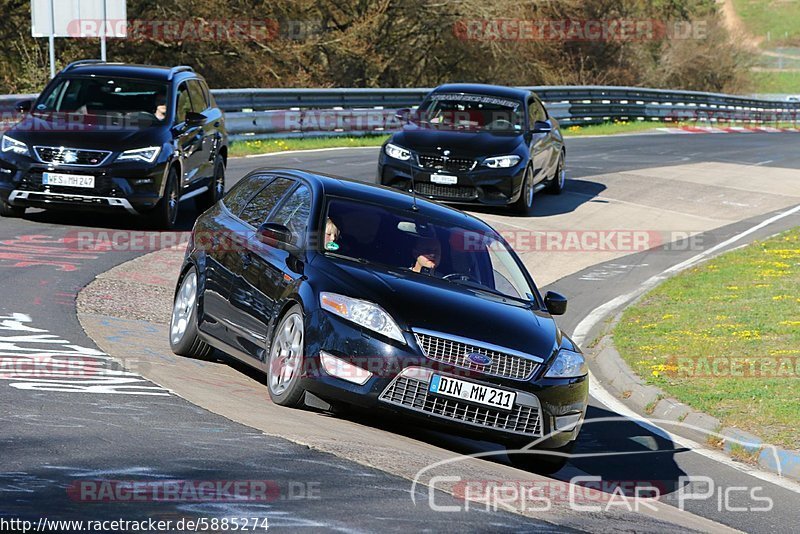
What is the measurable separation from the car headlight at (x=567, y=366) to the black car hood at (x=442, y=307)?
80 mm

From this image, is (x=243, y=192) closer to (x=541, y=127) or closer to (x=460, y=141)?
(x=460, y=141)

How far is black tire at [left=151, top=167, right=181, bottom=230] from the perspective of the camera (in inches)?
636

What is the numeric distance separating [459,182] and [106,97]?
545cm

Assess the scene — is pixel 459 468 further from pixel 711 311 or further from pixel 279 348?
pixel 711 311

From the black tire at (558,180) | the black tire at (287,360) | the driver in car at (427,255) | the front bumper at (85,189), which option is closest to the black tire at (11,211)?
the front bumper at (85,189)

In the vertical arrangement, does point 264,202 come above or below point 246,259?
above

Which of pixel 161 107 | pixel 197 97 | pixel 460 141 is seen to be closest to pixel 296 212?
pixel 161 107

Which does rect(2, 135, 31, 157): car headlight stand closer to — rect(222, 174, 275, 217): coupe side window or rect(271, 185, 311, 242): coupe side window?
rect(222, 174, 275, 217): coupe side window

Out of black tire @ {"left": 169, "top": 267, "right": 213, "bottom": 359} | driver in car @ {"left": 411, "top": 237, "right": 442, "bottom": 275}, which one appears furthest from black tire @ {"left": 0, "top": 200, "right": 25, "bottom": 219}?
driver in car @ {"left": 411, "top": 237, "right": 442, "bottom": 275}

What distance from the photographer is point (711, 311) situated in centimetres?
1444

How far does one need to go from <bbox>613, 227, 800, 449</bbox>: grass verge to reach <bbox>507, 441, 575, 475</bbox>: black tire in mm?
1879

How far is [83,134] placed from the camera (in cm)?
1564

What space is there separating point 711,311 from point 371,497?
9.10 m

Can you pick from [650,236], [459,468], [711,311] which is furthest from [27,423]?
[650,236]
